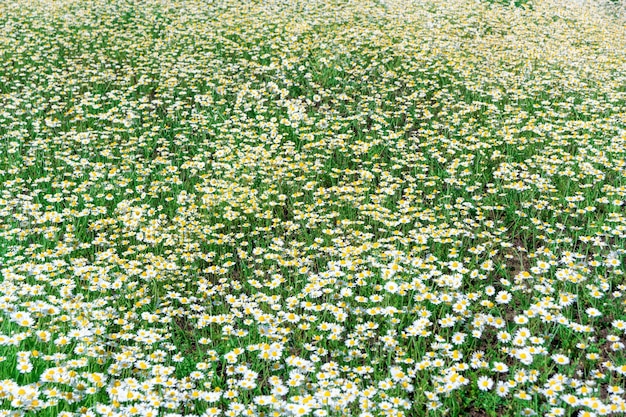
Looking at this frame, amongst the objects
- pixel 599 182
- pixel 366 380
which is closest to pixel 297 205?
pixel 366 380

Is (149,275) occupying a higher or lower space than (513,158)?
lower

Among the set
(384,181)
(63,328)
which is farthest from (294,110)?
(63,328)

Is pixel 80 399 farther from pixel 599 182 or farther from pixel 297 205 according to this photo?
pixel 599 182

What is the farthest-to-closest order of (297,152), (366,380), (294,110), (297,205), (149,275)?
(294,110)
(297,152)
(297,205)
(149,275)
(366,380)

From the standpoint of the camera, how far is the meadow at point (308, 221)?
4.04 m

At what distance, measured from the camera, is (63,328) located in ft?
14.5

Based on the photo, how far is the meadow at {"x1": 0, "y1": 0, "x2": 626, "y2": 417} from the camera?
13.3ft

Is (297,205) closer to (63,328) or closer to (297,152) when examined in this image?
(297,152)

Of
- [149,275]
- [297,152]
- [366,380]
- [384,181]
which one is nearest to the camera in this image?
[366,380]

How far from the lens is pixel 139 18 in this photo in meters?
12.5

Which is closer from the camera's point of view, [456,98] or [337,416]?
[337,416]

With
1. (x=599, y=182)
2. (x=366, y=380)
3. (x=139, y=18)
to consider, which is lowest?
(x=139, y=18)

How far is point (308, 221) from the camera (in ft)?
20.1

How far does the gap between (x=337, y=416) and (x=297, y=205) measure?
297 centimetres
